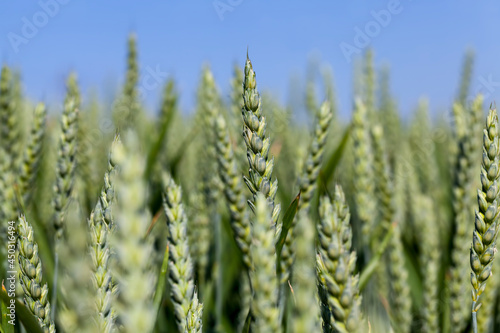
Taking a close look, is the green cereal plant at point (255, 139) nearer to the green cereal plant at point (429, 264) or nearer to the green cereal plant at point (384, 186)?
the green cereal plant at point (429, 264)

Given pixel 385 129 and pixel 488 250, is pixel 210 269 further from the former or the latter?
pixel 385 129

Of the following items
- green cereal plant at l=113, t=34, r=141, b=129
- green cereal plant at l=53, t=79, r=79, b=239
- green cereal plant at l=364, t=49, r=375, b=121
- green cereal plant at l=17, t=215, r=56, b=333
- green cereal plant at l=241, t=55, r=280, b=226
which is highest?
green cereal plant at l=364, t=49, r=375, b=121

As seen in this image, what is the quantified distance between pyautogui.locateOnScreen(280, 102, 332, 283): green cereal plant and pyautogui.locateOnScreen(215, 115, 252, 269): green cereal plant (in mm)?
64

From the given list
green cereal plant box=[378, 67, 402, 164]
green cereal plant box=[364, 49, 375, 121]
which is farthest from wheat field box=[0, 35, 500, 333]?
green cereal plant box=[378, 67, 402, 164]

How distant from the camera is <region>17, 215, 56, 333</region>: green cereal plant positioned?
1.90 feet

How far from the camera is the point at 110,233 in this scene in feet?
1.69

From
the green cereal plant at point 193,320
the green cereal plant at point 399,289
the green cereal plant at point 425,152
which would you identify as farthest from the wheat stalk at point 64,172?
the green cereal plant at point 425,152

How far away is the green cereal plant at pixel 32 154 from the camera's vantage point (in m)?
1.10

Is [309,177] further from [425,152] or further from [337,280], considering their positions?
[425,152]

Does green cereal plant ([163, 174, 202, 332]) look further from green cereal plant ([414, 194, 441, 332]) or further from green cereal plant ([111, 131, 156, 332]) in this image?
green cereal plant ([414, 194, 441, 332])

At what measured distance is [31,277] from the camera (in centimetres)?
58

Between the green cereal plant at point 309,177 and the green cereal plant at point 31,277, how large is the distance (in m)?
0.36

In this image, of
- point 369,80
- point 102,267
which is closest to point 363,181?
point 102,267

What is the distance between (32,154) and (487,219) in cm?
103
